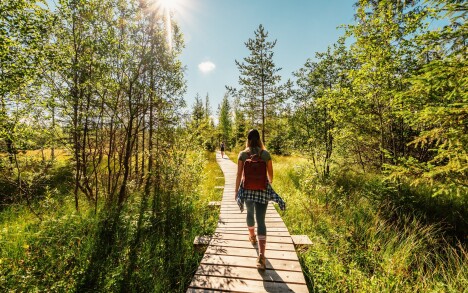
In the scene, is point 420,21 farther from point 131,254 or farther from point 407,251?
point 131,254

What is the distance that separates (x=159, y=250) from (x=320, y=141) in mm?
9601

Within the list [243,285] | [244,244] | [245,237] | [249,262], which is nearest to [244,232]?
[245,237]

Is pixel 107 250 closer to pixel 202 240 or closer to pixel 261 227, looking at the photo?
pixel 202 240

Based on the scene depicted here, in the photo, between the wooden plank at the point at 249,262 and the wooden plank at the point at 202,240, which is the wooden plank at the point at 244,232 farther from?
the wooden plank at the point at 249,262

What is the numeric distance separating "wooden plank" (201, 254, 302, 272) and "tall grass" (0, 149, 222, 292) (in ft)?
1.84

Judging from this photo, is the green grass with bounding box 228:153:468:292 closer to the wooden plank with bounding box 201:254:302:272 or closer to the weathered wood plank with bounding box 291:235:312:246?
the weathered wood plank with bounding box 291:235:312:246

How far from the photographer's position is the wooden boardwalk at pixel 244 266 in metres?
3.07

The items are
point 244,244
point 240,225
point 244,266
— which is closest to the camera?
point 244,266

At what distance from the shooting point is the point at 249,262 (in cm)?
367

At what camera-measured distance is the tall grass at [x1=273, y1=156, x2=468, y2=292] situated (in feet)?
11.6

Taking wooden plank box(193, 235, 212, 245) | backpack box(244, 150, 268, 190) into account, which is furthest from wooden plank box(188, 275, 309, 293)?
backpack box(244, 150, 268, 190)

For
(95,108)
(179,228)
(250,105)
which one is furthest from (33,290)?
(250,105)

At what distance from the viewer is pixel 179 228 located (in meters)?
5.29

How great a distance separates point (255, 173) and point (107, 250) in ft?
11.0
